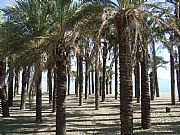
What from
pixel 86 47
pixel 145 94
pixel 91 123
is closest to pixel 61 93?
pixel 86 47

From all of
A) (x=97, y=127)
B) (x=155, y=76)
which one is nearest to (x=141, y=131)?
(x=97, y=127)

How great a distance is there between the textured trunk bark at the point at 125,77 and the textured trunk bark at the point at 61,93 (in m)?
4.17

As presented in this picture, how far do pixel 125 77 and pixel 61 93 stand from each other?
4433 millimetres

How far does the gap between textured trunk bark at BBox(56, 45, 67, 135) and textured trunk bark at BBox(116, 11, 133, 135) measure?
4.17 meters

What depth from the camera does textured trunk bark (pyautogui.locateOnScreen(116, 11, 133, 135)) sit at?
1212 centimetres

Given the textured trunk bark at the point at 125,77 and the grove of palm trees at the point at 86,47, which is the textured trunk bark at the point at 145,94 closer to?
the grove of palm trees at the point at 86,47

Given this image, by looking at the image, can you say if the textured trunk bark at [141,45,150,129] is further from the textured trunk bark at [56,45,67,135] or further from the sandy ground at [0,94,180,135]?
the textured trunk bark at [56,45,67,135]

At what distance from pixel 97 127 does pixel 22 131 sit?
4077mm

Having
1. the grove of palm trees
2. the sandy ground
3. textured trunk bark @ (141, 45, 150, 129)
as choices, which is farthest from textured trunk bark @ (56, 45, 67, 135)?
textured trunk bark @ (141, 45, 150, 129)

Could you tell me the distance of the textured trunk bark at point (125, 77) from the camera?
1212cm

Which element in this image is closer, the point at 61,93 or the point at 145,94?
the point at 61,93

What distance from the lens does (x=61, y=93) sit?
15.7 meters

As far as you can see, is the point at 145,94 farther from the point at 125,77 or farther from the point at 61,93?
the point at 125,77

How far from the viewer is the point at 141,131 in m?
17.1
